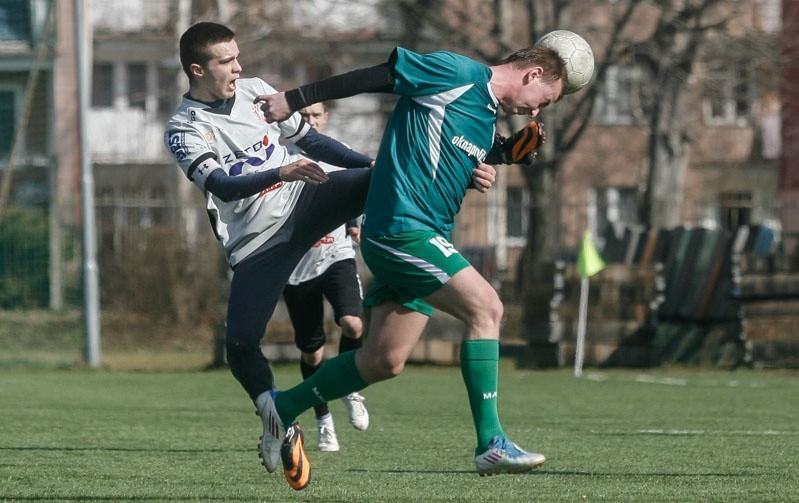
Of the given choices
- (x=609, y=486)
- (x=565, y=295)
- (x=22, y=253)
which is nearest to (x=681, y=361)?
(x=565, y=295)

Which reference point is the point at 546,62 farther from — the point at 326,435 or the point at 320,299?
the point at 320,299

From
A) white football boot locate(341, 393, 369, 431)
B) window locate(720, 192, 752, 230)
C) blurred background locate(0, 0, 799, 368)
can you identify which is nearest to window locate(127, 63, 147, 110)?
blurred background locate(0, 0, 799, 368)

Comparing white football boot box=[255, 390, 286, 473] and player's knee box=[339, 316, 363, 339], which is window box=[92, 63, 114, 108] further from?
white football boot box=[255, 390, 286, 473]

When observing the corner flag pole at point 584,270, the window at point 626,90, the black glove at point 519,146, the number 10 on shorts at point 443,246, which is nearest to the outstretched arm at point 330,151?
the black glove at point 519,146

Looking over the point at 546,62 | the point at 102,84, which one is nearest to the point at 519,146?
the point at 546,62

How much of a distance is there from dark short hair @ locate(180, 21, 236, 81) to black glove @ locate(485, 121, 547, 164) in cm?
158

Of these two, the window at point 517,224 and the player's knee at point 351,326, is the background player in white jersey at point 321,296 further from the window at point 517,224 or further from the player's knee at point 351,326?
the window at point 517,224

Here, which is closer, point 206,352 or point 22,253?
point 22,253

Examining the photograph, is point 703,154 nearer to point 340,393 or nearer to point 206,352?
point 206,352

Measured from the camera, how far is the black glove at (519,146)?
6227 mm

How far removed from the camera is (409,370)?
1748 centimetres

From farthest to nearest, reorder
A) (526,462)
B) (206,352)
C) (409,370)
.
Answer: (206,352), (409,370), (526,462)

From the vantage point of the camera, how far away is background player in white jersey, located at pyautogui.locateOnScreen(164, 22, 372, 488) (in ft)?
21.9

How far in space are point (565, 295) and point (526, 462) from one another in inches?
481
